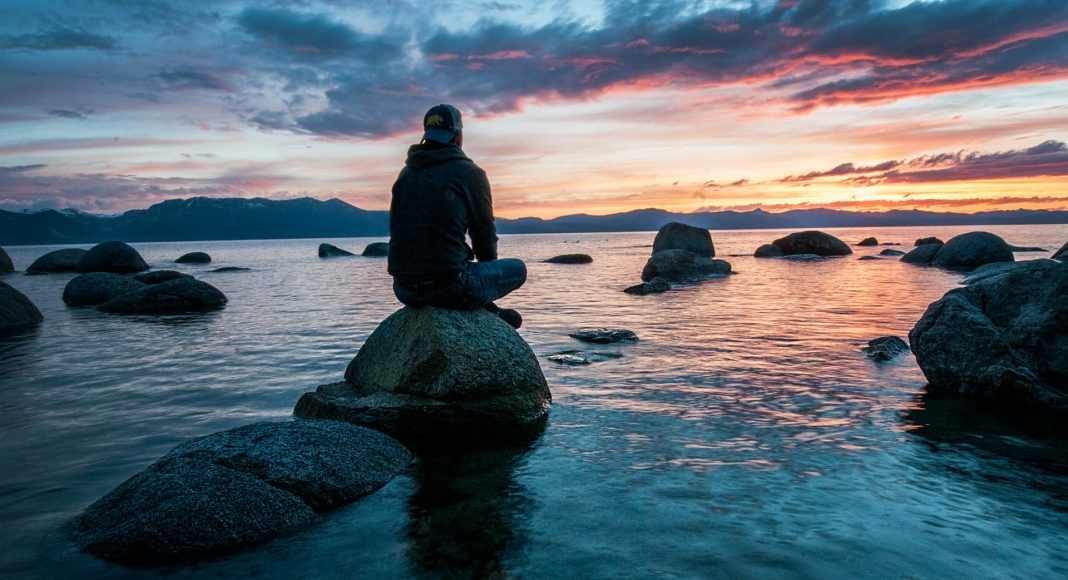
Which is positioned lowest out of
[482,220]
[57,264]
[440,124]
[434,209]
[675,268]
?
[675,268]

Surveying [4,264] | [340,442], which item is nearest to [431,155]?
[340,442]

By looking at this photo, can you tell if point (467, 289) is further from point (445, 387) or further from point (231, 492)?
point (231, 492)

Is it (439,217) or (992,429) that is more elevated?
(439,217)

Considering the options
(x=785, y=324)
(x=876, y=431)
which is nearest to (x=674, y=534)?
(x=876, y=431)

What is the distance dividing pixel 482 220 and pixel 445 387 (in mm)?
2067

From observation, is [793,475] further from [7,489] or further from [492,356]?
[7,489]

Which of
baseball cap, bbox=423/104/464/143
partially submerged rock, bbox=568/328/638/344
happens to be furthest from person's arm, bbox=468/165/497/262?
partially submerged rock, bbox=568/328/638/344

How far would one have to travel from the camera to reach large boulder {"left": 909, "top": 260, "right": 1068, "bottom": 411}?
24.7 ft

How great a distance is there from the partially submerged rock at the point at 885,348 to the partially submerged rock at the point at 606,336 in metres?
4.31

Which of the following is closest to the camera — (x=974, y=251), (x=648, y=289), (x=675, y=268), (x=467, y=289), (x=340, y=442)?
(x=340, y=442)

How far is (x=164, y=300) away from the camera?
1891 centimetres

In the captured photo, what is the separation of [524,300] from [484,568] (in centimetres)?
1706

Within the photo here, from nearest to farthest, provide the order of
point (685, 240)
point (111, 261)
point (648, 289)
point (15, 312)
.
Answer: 1. point (15, 312)
2. point (648, 289)
3. point (111, 261)
4. point (685, 240)

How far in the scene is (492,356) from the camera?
23.2ft
